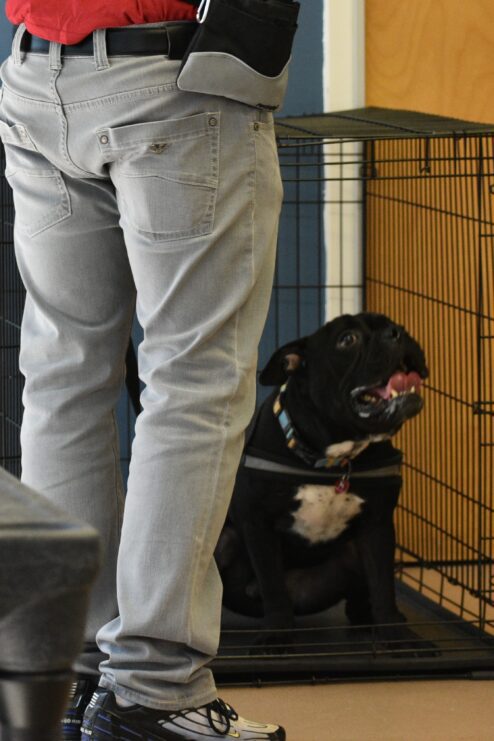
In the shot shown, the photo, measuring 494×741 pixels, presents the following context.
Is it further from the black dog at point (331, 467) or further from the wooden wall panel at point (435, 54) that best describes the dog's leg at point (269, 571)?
the wooden wall panel at point (435, 54)

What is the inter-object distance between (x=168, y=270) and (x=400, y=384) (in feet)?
2.95

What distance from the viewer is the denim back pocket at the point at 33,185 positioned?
1512 mm

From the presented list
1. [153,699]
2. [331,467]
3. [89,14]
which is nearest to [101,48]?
[89,14]

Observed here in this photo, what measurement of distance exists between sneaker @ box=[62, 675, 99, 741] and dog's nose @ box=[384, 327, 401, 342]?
891 mm

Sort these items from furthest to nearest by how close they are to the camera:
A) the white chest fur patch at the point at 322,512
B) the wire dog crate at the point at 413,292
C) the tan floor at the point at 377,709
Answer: the wire dog crate at the point at 413,292, the white chest fur patch at the point at 322,512, the tan floor at the point at 377,709

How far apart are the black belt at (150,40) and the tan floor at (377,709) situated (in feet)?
3.44

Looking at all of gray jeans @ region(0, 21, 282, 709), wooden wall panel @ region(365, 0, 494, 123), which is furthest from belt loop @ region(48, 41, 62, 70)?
wooden wall panel @ region(365, 0, 494, 123)

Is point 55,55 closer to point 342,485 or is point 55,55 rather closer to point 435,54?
point 342,485

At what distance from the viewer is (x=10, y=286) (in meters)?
2.65

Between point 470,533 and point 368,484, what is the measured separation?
1.98 feet

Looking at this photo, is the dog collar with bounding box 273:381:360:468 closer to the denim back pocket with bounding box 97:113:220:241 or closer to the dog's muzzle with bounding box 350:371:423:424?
the dog's muzzle with bounding box 350:371:423:424

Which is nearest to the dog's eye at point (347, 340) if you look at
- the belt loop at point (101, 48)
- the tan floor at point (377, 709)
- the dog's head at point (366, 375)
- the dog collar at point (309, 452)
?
the dog's head at point (366, 375)

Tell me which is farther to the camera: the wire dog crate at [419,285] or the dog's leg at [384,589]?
the wire dog crate at [419,285]

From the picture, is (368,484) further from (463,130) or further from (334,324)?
(463,130)
